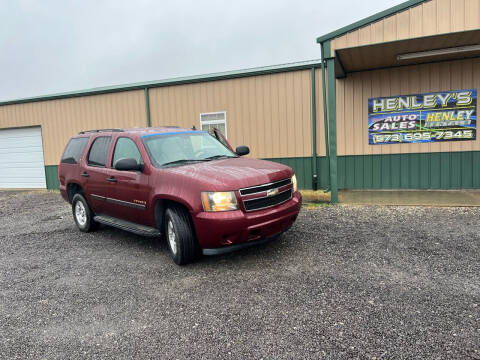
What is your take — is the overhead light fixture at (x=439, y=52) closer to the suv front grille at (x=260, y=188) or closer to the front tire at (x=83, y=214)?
the suv front grille at (x=260, y=188)

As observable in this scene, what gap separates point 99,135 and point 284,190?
3.53 m

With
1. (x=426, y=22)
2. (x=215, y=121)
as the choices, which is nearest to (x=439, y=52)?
(x=426, y=22)

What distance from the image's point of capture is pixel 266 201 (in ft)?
14.7

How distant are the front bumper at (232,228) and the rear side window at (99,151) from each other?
252cm

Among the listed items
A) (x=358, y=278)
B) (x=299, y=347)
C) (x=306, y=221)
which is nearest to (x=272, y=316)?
(x=299, y=347)

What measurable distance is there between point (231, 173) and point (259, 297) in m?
1.55

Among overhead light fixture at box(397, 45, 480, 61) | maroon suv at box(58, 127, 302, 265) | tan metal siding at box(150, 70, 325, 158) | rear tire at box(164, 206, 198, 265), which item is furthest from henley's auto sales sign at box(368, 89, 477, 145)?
rear tire at box(164, 206, 198, 265)

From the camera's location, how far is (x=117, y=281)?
14.1 ft

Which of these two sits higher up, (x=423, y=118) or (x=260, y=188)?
(x=423, y=118)

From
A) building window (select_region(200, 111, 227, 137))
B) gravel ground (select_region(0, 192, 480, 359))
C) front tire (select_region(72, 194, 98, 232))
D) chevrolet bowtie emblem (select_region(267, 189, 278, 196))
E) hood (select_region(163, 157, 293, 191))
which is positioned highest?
building window (select_region(200, 111, 227, 137))

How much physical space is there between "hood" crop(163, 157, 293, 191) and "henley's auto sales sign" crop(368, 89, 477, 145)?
5.60 meters

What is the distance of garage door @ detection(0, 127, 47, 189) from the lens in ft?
44.9

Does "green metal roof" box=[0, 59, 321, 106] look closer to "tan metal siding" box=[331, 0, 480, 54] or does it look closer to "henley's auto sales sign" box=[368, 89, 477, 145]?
"henley's auto sales sign" box=[368, 89, 477, 145]

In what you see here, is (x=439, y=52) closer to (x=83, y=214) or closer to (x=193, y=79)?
(x=193, y=79)
